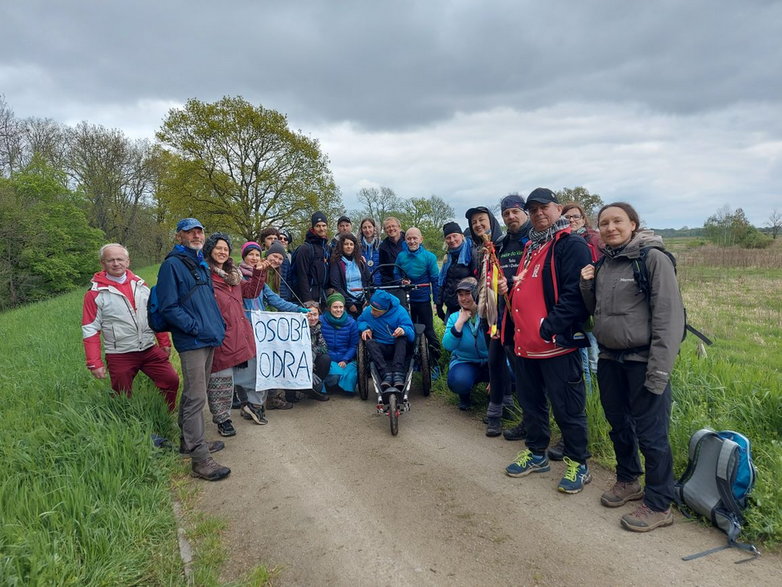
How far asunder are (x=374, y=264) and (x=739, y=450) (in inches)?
203

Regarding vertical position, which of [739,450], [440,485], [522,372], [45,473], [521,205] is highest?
[521,205]

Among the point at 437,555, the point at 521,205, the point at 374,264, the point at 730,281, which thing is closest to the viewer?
the point at 437,555

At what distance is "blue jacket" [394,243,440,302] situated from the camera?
21.7 ft

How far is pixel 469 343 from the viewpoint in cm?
535

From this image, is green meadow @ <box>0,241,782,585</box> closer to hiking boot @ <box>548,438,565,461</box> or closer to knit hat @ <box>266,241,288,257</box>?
hiking boot @ <box>548,438,565,461</box>

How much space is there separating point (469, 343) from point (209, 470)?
292cm

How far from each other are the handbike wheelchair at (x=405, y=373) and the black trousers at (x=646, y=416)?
218 cm

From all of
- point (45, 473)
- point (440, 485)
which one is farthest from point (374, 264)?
point (45, 473)

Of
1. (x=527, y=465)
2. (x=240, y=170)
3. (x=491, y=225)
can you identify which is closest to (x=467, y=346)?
(x=491, y=225)

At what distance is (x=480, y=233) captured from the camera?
498 centimetres

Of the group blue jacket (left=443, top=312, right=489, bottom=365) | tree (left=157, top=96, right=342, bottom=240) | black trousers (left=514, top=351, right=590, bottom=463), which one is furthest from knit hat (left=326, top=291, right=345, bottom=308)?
tree (left=157, top=96, right=342, bottom=240)

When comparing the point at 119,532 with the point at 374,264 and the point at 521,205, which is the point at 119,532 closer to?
the point at 521,205

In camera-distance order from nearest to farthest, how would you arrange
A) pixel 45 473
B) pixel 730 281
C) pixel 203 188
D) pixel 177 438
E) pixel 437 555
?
1. pixel 437 555
2. pixel 45 473
3. pixel 177 438
4. pixel 730 281
5. pixel 203 188

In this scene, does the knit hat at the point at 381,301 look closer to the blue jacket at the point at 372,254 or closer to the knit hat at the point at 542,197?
the blue jacket at the point at 372,254
